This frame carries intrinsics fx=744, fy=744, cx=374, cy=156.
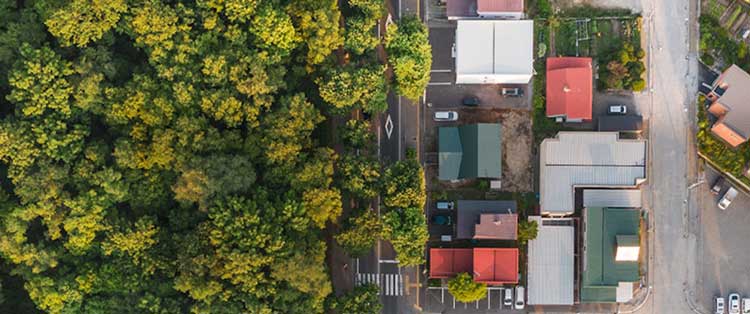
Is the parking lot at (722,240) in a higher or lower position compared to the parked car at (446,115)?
lower

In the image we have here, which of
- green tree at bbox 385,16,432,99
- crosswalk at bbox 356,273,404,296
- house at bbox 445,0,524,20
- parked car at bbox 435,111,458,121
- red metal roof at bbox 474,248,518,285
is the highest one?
house at bbox 445,0,524,20

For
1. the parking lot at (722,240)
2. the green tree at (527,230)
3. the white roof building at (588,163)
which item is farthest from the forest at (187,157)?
the parking lot at (722,240)

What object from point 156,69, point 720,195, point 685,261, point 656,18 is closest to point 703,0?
point 656,18

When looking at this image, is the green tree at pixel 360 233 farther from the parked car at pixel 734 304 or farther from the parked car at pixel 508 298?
the parked car at pixel 734 304

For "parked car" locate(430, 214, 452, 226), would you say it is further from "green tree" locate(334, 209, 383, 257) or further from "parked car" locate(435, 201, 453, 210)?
"green tree" locate(334, 209, 383, 257)

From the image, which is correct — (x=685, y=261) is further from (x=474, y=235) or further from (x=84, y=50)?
(x=84, y=50)

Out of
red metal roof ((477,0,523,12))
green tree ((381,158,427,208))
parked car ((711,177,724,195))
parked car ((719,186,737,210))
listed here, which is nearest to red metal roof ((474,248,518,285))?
green tree ((381,158,427,208))
